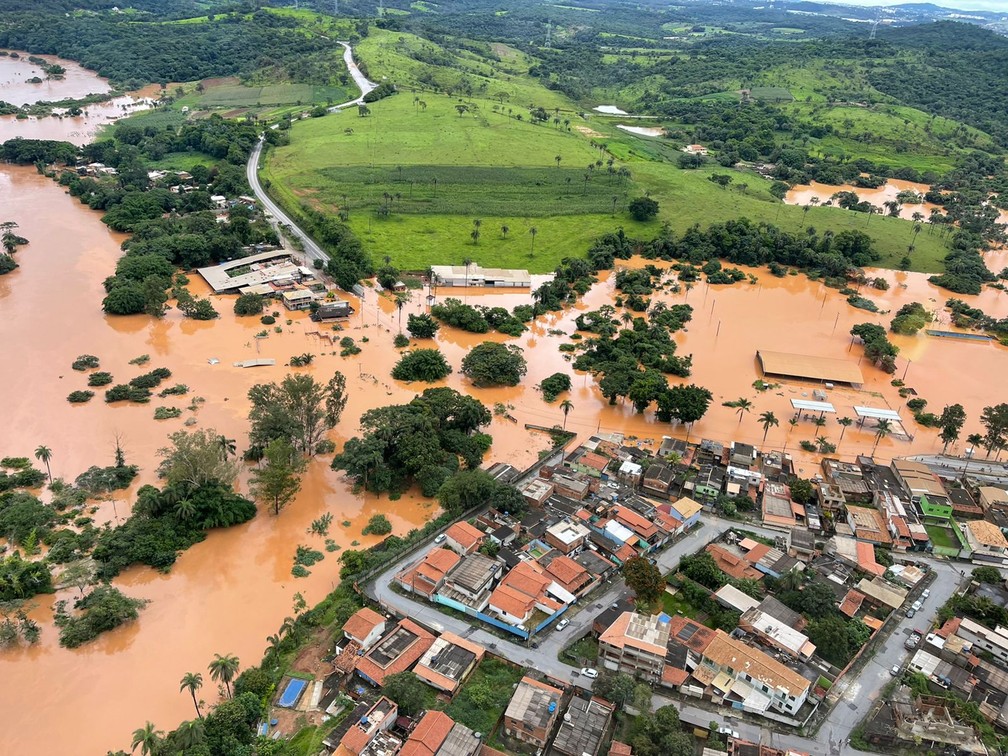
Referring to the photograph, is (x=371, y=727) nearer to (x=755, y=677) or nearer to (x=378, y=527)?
(x=378, y=527)

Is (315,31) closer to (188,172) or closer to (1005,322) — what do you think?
(188,172)

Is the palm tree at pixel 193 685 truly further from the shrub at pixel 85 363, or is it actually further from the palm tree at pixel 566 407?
the shrub at pixel 85 363

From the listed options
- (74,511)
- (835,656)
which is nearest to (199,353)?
(74,511)

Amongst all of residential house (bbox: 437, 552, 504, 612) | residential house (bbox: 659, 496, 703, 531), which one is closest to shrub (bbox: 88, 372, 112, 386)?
residential house (bbox: 437, 552, 504, 612)

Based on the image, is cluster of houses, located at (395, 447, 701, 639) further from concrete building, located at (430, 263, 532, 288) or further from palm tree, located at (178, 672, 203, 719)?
concrete building, located at (430, 263, 532, 288)

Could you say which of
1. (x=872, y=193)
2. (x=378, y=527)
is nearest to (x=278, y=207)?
(x=378, y=527)

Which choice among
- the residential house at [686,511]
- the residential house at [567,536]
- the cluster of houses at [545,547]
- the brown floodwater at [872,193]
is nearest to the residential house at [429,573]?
the cluster of houses at [545,547]
